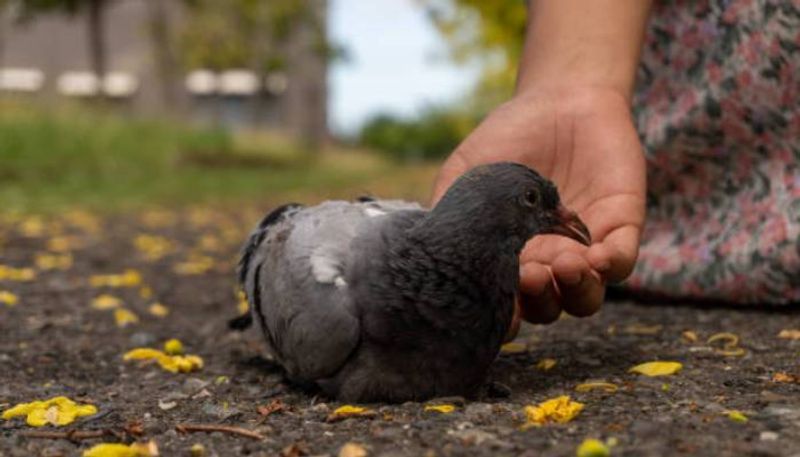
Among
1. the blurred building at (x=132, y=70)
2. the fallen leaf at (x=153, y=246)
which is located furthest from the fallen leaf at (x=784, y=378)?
the blurred building at (x=132, y=70)

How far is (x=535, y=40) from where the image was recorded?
426 cm

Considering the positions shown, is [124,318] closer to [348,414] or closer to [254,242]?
[254,242]

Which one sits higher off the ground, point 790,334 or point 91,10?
point 91,10

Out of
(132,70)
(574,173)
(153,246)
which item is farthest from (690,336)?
(132,70)

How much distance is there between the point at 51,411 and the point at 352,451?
3.65 feet

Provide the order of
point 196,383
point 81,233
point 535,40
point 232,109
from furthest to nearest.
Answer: point 232,109, point 81,233, point 535,40, point 196,383

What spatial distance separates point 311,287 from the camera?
120 inches

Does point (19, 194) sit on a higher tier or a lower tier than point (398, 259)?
lower

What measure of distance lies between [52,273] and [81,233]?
2529 millimetres

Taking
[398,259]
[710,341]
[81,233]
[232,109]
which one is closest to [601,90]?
[710,341]

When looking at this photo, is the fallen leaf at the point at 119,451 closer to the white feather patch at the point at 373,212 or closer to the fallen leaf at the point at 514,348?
the white feather patch at the point at 373,212

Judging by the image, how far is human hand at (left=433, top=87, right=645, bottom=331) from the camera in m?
3.30

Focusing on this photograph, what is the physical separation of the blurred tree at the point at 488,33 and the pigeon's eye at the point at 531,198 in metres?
2.25

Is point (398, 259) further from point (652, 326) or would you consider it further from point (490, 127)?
point (652, 326)
